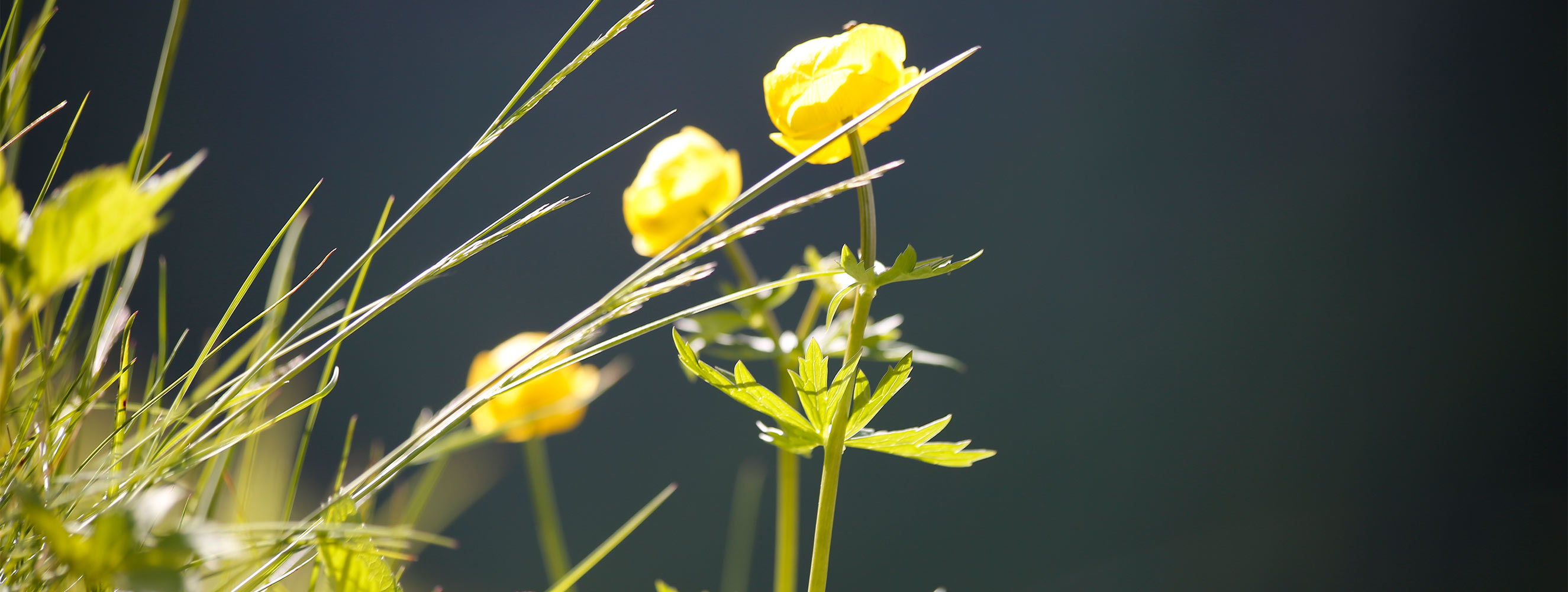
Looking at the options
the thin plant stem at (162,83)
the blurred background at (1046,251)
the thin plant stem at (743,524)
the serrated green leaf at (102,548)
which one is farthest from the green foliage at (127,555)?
the blurred background at (1046,251)

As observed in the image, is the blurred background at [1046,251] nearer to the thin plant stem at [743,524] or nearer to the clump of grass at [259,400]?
the thin plant stem at [743,524]

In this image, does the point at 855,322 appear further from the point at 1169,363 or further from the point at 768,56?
the point at 1169,363

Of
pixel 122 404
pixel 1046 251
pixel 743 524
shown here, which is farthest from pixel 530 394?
pixel 1046 251

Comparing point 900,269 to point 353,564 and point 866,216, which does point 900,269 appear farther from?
point 353,564

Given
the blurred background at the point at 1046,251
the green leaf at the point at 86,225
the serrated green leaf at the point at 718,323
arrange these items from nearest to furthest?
the green leaf at the point at 86,225 → the serrated green leaf at the point at 718,323 → the blurred background at the point at 1046,251

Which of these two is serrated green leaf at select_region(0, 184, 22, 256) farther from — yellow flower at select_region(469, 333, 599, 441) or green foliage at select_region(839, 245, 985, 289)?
yellow flower at select_region(469, 333, 599, 441)
